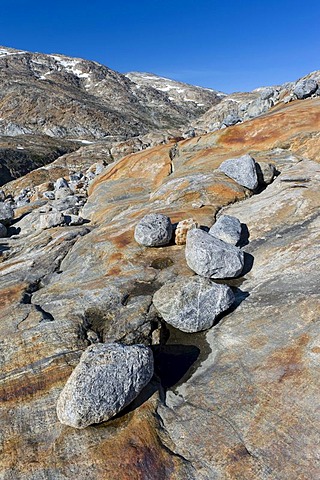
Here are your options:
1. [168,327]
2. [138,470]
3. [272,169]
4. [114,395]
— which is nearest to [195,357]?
[168,327]

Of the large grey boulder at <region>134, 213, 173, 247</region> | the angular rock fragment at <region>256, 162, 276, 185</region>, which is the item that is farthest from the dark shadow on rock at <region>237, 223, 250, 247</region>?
the angular rock fragment at <region>256, 162, 276, 185</region>

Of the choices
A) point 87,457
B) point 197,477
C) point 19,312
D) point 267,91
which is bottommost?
point 197,477

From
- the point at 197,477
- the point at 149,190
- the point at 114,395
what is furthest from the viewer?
the point at 149,190

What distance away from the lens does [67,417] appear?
11195 millimetres

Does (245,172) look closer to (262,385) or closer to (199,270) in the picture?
(199,270)

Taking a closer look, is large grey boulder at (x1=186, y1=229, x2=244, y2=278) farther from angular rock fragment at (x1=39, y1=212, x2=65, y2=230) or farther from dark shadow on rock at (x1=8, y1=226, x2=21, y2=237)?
dark shadow on rock at (x1=8, y1=226, x2=21, y2=237)

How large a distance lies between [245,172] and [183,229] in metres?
8.69

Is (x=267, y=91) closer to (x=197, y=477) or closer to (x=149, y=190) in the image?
(x=149, y=190)

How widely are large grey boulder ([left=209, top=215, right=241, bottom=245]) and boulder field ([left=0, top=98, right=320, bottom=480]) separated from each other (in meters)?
1.19

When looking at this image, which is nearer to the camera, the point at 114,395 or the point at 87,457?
the point at 87,457

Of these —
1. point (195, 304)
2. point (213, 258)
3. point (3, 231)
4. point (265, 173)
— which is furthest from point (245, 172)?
point (3, 231)

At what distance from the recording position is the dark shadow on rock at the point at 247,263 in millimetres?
18906

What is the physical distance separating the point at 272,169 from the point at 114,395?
21.8 m

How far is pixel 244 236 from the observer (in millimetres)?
21547
